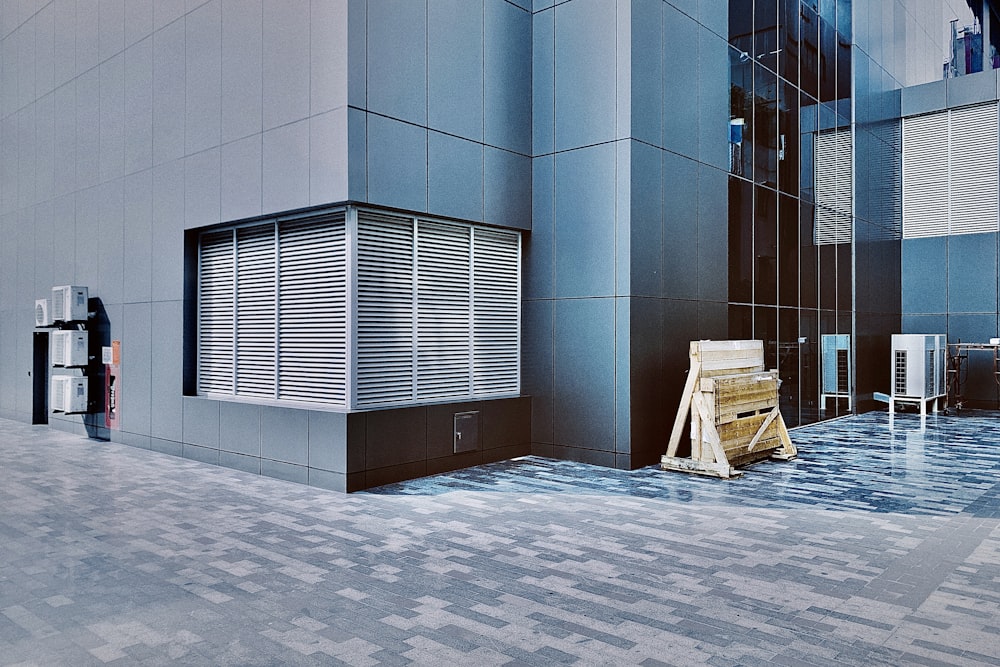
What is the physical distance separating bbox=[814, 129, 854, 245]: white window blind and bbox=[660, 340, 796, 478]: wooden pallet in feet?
17.3

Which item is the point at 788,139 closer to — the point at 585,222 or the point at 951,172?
the point at 585,222

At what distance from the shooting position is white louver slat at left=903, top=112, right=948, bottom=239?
61.2ft

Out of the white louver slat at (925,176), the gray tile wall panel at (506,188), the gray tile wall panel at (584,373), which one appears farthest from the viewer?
the white louver slat at (925,176)

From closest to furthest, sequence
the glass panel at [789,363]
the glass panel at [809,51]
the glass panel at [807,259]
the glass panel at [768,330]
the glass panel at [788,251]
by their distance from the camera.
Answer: the glass panel at [768,330] → the glass panel at [789,363] → the glass panel at [788,251] → the glass panel at [807,259] → the glass panel at [809,51]

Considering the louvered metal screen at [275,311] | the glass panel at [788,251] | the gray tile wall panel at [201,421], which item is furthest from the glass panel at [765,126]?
the gray tile wall panel at [201,421]

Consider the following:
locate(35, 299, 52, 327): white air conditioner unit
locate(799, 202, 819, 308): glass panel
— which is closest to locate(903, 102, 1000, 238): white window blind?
locate(799, 202, 819, 308): glass panel

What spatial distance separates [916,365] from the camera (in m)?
15.7

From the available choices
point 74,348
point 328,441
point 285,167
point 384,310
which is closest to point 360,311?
point 384,310

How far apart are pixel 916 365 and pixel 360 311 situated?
12134 mm

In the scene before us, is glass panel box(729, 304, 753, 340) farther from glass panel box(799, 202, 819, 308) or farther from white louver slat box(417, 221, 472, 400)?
white louver slat box(417, 221, 472, 400)

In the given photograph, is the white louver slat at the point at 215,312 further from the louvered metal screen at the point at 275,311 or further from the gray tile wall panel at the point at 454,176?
the gray tile wall panel at the point at 454,176

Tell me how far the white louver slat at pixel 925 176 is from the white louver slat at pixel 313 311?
15.6m

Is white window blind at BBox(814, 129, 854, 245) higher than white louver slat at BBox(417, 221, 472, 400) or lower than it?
higher

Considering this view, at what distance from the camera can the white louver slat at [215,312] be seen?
34.7ft
